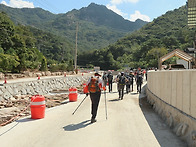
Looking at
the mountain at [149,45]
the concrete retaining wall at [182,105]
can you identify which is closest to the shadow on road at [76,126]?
the concrete retaining wall at [182,105]

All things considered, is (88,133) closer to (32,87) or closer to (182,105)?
(182,105)

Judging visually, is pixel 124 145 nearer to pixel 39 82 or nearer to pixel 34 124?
pixel 34 124

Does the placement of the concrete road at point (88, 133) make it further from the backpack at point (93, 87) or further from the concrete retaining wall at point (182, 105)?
the backpack at point (93, 87)

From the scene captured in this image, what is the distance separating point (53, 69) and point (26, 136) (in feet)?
113

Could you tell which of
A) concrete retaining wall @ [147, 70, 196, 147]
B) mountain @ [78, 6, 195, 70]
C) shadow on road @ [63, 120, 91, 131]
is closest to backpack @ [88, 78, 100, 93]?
shadow on road @ [63, 120, 91, 131]

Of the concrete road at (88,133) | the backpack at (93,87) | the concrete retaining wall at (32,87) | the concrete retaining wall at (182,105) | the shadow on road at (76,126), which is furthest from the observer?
the concrete retaining wall at (32,87)

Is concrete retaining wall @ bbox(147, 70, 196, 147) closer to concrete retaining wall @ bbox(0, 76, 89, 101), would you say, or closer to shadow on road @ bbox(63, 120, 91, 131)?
shadow on road @ bbox(63, 120, 91, 131)

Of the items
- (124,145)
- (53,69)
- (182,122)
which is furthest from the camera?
(53,69)

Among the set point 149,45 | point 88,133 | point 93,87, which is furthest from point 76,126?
point 149,45

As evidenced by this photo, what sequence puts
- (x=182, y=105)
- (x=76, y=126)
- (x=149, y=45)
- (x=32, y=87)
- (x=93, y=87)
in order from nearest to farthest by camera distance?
1. (x=182, y=105)
2. (x=76, y=126)
3. (x=93, y=87)
4. (x=32, y=87)
5. (x=149, y=45)

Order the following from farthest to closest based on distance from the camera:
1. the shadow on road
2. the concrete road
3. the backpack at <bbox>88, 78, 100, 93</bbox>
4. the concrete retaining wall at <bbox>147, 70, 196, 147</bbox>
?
the backpack at <bbox>88, 78, 100, 93</bbox> < the shadow on road < the concrete road < the concrete retaining wall at <bbox>147, 70, 196, 147</bbox>

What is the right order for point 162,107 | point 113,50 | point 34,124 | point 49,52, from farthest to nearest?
point 113,50
point 49,52
point 162,107
point 34,124

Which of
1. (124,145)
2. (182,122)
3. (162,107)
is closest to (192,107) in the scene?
(182,122)

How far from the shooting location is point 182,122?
559cm
